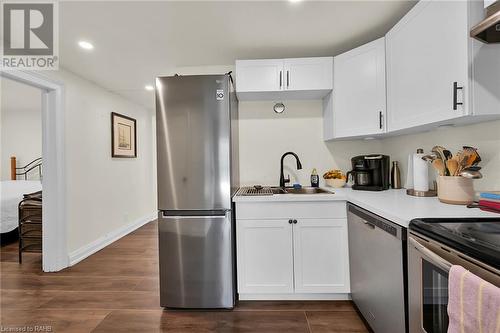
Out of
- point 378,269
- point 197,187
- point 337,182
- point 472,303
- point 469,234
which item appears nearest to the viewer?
point 472,303

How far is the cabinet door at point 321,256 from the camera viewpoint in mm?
1984

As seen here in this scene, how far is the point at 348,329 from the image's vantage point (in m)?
1.74

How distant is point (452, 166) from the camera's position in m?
1.47

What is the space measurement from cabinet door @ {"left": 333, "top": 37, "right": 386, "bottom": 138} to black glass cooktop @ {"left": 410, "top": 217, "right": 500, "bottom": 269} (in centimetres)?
107

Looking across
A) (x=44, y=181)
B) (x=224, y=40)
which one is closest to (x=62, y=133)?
(x=44, y=181)

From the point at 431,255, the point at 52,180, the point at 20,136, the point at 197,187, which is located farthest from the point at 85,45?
the point at 20,136

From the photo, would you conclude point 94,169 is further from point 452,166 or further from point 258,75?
point 452,166

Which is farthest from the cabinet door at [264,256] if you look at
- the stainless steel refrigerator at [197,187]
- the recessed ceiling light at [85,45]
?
the recessed ceiling light at [85,45]

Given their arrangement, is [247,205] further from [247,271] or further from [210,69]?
[210,69]

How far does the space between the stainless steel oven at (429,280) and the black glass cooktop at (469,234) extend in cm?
3

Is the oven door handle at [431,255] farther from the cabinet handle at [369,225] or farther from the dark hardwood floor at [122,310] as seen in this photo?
the dark hardwood floor at [122,310]

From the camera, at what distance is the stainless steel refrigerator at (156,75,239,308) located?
1.97 meters

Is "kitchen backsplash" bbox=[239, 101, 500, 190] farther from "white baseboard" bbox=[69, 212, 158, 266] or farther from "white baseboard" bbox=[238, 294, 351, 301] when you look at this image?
"white baseboard" bbox=[69, 212, 158, 266]

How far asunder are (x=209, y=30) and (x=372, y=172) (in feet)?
6.31
